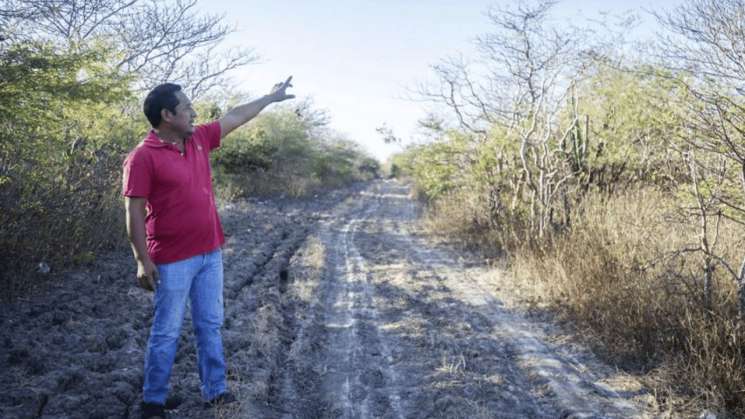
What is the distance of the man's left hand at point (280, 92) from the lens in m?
3.73

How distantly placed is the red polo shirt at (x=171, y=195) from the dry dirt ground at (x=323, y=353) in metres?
1.06

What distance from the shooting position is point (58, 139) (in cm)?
557

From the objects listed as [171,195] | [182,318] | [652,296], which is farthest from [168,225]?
[652,296]

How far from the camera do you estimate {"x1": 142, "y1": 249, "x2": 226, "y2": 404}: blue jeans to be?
298 cm

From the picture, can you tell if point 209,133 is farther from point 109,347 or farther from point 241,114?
point 109,347

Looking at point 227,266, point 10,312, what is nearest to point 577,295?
point 227,266

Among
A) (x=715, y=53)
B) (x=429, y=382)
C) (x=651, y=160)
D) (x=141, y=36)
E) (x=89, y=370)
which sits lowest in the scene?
(x=429, y=382)

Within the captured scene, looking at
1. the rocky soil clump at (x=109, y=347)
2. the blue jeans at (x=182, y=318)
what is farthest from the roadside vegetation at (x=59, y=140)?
the blue jeans at (x=182, y=318)

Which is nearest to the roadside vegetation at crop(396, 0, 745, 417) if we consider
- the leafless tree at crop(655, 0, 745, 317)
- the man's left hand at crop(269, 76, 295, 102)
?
the leafless tree at crop(655, 0, 745, 317)

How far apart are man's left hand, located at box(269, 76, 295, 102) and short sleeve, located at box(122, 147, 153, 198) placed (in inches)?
45.7

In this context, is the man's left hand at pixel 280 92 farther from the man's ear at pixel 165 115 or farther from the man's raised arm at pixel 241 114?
the man's ear at pixel 165 115

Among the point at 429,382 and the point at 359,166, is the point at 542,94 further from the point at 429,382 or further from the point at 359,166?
the point at 359,166

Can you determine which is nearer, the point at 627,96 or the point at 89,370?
the point at 89,370

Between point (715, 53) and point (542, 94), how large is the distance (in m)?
4.17
